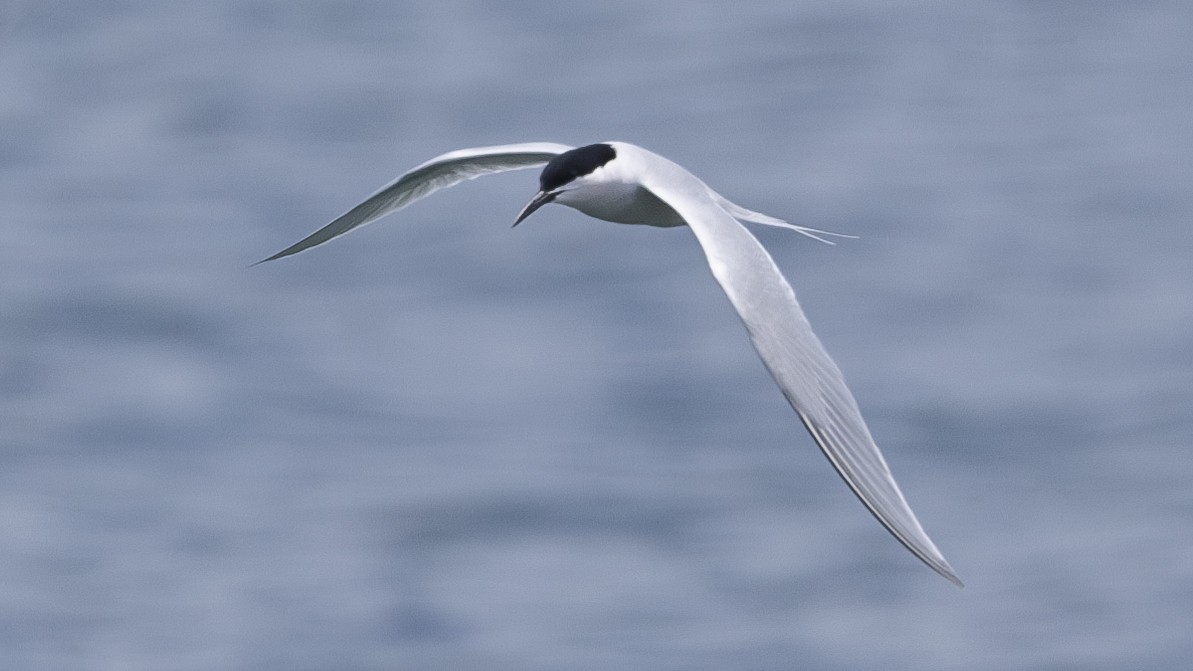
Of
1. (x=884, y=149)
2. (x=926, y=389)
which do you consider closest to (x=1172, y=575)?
(x=926, y=389)

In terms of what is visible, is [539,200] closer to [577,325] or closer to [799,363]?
[799,363]

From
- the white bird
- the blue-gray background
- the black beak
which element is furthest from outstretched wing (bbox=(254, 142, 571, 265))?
the blue-gray background

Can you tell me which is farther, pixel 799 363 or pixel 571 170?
pixel 571 170

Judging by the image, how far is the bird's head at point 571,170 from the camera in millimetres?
6312

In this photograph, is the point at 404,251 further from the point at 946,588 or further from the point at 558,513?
the point at 946,588

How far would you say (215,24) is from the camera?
70.5 ft

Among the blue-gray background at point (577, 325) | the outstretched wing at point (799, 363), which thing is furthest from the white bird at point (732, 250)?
the blue-gray background at point (577, 325)

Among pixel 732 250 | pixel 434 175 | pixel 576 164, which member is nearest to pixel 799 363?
pixel 732 250

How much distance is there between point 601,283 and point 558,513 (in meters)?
Answer: 3.35

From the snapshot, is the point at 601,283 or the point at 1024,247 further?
the point at 1024,247

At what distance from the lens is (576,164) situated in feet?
20.7

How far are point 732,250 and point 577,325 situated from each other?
8.69 m

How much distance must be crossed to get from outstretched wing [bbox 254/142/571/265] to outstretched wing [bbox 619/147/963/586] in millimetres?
1016

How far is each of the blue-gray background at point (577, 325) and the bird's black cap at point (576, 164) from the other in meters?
5.08
